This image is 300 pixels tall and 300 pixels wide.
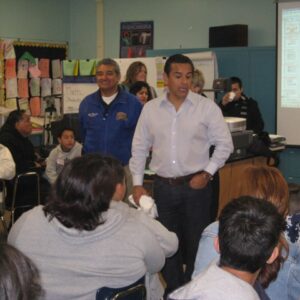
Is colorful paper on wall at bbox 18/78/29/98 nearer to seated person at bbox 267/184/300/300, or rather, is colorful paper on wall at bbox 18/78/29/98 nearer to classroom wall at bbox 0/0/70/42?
classroom wall at bbox 0/0/70/42

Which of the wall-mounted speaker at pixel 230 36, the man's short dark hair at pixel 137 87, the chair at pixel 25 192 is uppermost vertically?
the wall-mounted speaker at pixel 230 36

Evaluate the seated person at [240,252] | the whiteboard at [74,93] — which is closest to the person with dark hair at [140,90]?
the whiteboard at [74,93]

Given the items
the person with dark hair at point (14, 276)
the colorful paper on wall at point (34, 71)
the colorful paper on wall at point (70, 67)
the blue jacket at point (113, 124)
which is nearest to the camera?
the person with dark hair at point (14, 276)

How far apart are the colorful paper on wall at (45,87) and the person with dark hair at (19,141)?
3.30 m

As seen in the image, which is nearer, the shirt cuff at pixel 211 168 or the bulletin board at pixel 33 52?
the shirt cuff at pixel 211 168

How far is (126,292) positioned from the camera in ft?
6.05

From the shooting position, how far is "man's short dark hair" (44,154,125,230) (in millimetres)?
1832

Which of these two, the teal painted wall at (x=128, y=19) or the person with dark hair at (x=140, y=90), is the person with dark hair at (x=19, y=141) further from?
the teal painted wall at (x=128, y=19)

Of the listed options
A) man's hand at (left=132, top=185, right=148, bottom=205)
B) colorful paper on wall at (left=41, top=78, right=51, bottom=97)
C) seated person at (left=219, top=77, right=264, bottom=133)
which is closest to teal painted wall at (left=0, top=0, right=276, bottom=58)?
colorful paper on wall at (left=41, top=78, right=51, bottom=97)

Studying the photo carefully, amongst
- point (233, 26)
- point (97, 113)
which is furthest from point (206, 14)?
point (97, 113)

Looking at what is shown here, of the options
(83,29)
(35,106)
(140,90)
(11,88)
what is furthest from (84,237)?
(83,29)

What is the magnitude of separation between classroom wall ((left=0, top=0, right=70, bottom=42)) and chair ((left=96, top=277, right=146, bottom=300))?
662cm

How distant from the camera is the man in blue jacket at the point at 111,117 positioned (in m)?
3.64

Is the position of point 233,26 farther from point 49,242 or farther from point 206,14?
point 49,242
